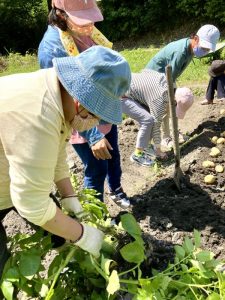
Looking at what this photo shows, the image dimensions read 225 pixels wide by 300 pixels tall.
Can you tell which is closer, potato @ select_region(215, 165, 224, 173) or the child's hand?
potato @ select_region(215, 165, 224, 173)

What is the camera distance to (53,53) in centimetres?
272

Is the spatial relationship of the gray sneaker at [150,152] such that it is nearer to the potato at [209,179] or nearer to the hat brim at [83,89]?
the potato at [209,179]

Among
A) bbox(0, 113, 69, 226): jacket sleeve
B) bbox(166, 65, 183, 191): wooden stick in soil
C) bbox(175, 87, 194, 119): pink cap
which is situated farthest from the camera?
bbox(175, 87, 194, 119): pink cap

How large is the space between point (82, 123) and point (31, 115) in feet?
0.85

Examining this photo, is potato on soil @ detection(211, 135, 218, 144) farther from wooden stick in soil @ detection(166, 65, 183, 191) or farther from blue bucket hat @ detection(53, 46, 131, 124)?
blue bucket hat @ detection(53, 46, 131, 124)

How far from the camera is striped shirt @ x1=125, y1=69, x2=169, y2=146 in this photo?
14.1ft

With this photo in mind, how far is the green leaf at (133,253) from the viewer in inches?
80.0

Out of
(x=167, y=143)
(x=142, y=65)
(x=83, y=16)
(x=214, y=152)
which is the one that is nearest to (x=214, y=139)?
(x=214, y=152)

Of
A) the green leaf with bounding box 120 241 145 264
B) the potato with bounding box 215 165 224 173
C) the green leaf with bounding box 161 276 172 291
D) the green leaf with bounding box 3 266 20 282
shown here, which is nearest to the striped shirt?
the potato with bounding box 215 165 224 173

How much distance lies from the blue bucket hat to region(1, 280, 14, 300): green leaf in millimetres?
823

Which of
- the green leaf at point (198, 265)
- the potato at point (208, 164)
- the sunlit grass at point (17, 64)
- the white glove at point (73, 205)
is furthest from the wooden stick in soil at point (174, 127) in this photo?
the sunlit grass at point (17, 64)

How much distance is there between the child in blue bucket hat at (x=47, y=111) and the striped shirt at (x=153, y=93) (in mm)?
2528

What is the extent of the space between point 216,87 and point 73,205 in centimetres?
384

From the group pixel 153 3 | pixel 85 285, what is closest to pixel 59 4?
pixel 85 285
